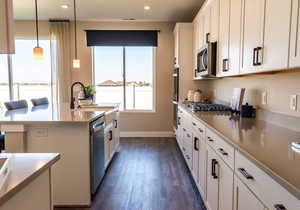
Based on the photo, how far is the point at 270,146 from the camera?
1.36 m

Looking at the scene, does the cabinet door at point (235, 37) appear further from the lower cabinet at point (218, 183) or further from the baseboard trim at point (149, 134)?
the baseboard trim at point (149, 134)

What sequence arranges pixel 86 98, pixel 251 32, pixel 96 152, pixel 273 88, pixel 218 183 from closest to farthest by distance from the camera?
pixel 218 183 < pixel 251 32 < pixel 273 88 < pixel 96 152 < pixel 86 98

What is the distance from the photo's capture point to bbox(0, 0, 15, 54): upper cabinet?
89cm

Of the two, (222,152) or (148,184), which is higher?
(222,152)

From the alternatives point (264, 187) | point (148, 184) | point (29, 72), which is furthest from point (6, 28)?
point (29, 72)

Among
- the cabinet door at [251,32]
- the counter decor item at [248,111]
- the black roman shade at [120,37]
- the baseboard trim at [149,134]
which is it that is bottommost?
the baseboard trim at [149,134]

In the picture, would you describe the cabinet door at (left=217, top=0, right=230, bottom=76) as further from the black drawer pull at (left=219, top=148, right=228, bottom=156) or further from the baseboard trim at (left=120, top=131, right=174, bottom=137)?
the baseboard trim at (left=120, top=131, right=174, bottom=137)

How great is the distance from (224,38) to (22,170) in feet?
8.25

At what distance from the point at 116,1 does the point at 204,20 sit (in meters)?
1.67

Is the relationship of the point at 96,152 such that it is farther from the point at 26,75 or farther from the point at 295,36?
the point at 26,75

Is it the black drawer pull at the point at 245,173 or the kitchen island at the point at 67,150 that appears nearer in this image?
the black drawer pull at the point at 245,173

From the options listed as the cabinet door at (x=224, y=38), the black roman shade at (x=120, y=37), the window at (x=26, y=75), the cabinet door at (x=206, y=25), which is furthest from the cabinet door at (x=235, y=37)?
the window at (x=26, y=75)

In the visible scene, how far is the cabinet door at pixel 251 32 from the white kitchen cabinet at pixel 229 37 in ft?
0.44

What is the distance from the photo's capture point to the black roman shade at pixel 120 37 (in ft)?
18.5
